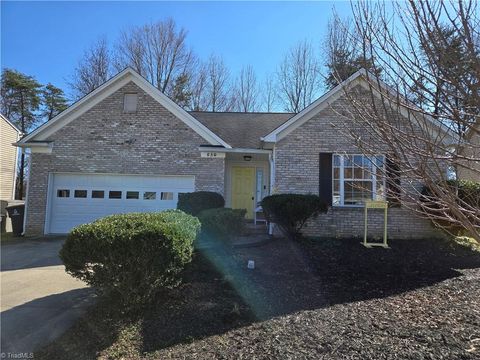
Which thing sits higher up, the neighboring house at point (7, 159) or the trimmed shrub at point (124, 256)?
the neighboring house at point (7, 159)

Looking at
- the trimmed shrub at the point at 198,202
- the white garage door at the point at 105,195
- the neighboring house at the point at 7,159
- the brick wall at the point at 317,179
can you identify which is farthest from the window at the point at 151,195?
the neighboring house at the point at 7,159

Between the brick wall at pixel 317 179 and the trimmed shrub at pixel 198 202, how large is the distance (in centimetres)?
210

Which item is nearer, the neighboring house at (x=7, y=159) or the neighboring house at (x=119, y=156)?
the neighboring house at (x=119, y=156)

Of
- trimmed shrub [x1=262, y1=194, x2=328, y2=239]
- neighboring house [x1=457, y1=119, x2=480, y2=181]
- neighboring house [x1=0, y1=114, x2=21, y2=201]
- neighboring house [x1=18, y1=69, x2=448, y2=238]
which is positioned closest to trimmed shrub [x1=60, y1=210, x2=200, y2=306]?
neighboring house [x1=457, y1=119, x2=480, y2=181]

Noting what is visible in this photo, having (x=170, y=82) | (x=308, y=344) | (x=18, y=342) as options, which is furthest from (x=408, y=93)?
(x=170, y=82)

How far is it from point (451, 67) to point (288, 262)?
6795mm

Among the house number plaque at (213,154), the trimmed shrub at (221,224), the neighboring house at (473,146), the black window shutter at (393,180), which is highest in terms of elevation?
the house number plaque at (213,154)

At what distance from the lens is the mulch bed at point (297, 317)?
4496mm

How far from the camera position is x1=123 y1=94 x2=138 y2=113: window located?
14477mm

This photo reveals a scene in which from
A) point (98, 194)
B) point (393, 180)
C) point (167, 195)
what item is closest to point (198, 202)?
point (167, 195)

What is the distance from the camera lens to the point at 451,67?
102 inches

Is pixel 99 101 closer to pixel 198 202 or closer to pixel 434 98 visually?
pixel 198 202

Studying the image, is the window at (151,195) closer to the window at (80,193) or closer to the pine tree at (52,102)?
the window at (80,193)

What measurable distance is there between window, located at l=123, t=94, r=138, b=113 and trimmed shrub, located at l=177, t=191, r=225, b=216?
13.4ft
